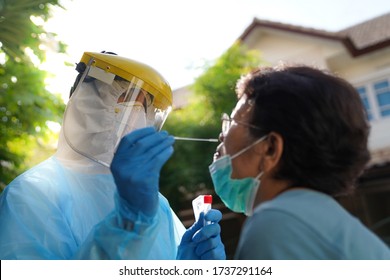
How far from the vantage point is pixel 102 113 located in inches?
72.7

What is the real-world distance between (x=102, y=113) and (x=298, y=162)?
0.89 m

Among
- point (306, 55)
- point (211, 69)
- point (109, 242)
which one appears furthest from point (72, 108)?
point (306, 55)

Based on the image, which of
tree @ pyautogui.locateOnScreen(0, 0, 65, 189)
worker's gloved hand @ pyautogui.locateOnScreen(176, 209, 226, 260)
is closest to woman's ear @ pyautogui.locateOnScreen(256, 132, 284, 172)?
worker's gloved hand @ pyautogui.locateOnScreen(176, 209, 226, 260)

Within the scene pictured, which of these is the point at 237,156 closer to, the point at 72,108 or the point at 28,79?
the point at 72,108

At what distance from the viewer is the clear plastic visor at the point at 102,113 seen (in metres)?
1.83

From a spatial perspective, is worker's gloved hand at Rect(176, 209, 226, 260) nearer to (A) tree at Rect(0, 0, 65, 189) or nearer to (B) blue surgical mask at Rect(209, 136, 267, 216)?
(B) blue surgical mask at Rect(209, 136, 267, 216)

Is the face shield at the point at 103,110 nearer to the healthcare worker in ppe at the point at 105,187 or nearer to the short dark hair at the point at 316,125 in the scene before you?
the healthcare worker in ppe at the point at 105,187

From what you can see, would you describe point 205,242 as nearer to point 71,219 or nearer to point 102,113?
point 71,219

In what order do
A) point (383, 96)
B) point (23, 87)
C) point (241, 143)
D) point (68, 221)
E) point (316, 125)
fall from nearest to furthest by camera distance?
point (316, 125)
point (241, 143)
point (68, 221)
point (23, 87)
point (383, 96)

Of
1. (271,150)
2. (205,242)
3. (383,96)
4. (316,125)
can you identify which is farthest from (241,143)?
(383,96)

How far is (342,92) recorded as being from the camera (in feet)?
4.29

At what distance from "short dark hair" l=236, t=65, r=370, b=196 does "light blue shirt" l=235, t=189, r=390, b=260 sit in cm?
16

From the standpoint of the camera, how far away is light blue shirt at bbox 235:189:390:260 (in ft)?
3.62
